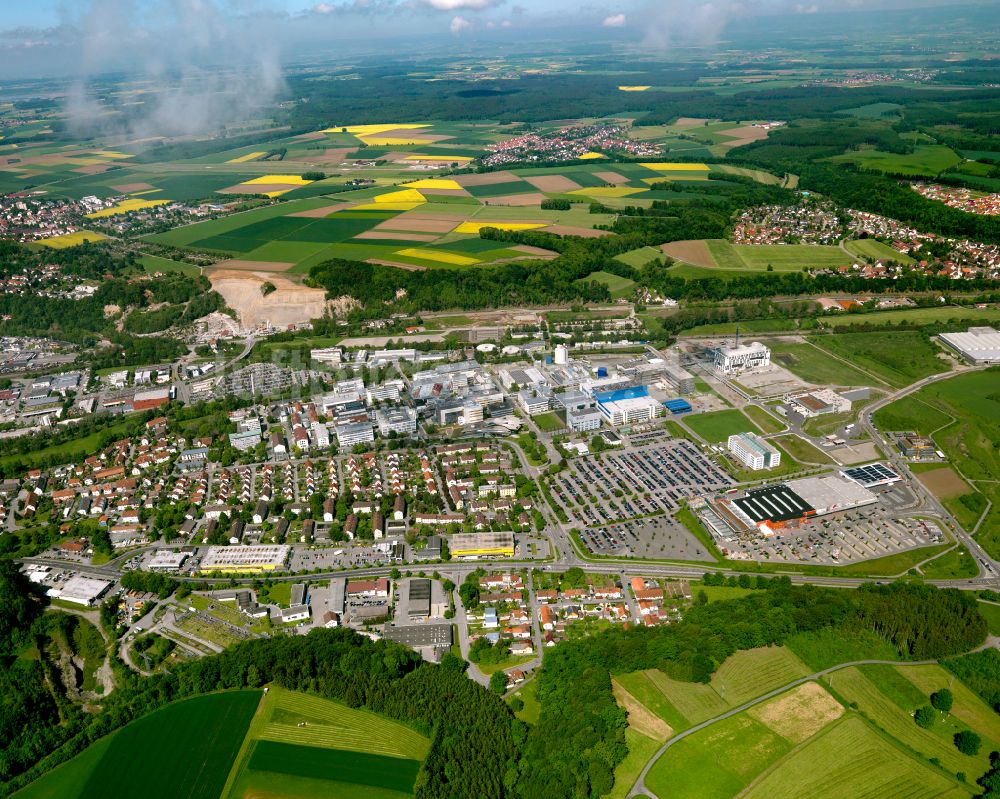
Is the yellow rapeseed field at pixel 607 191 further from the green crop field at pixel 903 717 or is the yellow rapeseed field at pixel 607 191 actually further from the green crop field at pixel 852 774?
the green crop field at pixel 852 774

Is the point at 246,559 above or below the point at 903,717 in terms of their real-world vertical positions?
below

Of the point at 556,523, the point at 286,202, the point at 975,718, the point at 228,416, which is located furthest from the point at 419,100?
the point at 975,718

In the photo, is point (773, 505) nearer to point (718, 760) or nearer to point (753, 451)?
point (753, 451)

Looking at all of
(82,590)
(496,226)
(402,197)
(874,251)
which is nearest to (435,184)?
(402,197)

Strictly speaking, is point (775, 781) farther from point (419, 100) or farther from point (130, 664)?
Result: point (419, 100)

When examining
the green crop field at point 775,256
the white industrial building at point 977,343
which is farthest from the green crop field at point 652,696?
the green crop field at point 775,256
